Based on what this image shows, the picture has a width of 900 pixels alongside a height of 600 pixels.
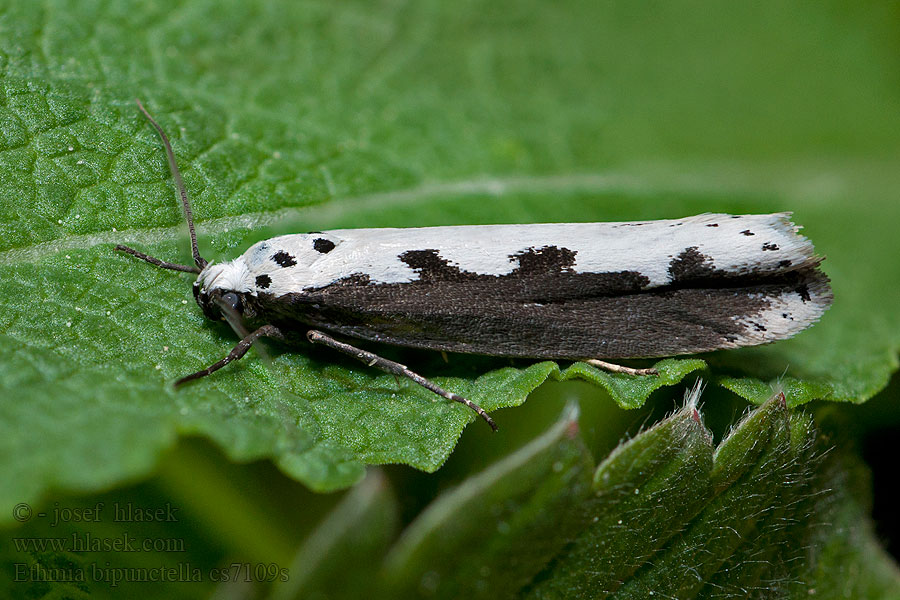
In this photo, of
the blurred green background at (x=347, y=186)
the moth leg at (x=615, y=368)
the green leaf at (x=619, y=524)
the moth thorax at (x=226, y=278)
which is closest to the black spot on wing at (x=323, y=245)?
the moth thorax at (x=226, y=278)

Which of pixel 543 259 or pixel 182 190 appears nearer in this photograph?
pixel 543 259

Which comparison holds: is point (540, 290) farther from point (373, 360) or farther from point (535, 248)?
point (373, 360)

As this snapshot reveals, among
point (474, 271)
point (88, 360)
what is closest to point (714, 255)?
point (474, 271)

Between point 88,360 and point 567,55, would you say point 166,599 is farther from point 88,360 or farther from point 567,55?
point 567,55

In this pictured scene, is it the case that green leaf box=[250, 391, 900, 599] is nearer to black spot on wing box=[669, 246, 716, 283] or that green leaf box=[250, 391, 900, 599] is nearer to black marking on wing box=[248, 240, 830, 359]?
black marking on wing box=[248, 240, 830, 359]

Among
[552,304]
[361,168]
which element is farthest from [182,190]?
[552,304]

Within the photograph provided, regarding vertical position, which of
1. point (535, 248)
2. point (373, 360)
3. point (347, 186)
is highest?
point (347, 186)
